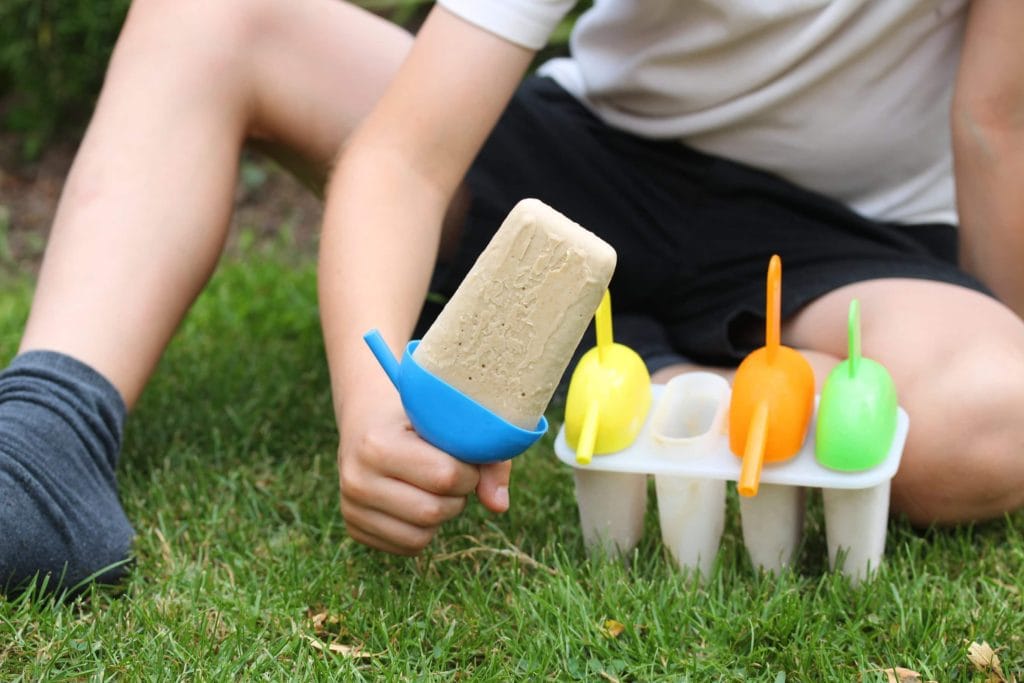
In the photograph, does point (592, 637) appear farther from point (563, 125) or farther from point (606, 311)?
point (563, 125)

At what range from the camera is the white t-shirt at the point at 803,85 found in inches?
62.5

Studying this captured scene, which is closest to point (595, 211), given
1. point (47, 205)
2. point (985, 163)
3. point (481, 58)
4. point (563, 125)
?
point (563, 125)

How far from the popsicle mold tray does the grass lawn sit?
31 mm

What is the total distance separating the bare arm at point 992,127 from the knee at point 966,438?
237mm

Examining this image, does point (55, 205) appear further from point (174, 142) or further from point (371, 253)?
point (371, 253)

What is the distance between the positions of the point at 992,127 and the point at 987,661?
0.69 m

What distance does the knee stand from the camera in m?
1.35

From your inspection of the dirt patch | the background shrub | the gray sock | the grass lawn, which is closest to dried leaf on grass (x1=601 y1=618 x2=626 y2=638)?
the grass lawn

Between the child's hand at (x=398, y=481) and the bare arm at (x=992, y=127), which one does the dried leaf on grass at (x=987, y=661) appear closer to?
the child's hand at (x=398, y=481)

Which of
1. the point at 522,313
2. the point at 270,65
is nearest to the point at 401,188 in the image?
the point at 270,65

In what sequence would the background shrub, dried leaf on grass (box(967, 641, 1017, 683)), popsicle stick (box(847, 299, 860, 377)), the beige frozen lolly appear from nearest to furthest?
the beige frozen lolly < dried leaf on grass (box(967, 641, 1017, 683)) < popsicle stick (box(847, 299, 860, 377)) < the background shrub

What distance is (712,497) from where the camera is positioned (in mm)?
→ 1277

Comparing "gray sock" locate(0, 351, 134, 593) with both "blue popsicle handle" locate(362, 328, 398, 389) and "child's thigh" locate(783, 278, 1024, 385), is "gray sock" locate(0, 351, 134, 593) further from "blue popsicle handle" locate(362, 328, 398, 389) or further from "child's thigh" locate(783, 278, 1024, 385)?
"child's thigh" locate(783, 278, 1024, 385)

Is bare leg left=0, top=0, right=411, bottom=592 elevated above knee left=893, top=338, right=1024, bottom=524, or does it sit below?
below
